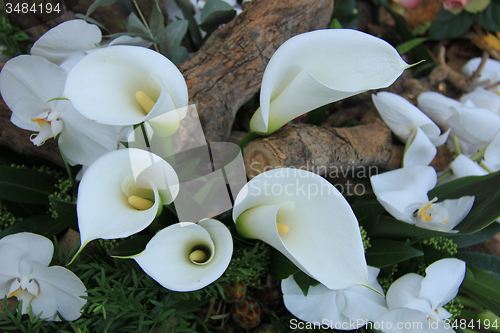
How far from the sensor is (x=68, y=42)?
0.49 metres

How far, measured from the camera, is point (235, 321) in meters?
0.52

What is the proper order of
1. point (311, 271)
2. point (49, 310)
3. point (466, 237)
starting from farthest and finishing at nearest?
point (466, 237), point (49, 310), point (311, 271)

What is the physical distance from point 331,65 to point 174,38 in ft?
1.06

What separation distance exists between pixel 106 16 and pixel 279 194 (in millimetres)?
538

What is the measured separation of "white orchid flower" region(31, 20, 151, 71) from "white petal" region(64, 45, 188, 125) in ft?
0.55

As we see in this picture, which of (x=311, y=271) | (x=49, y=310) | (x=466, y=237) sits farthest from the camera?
(x=466, y=237)

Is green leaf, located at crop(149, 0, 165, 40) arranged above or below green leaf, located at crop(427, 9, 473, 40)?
above

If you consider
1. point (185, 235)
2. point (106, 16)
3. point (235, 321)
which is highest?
point (106, 16)

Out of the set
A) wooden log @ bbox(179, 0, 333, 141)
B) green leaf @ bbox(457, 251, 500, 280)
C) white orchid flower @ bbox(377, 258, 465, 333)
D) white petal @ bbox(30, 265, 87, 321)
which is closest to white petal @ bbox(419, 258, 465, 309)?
white orchid flower @ bbox(377, 258, 465, 333)

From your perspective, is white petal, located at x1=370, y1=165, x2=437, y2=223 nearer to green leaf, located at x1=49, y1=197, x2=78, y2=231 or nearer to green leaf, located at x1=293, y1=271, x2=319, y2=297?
green leaf, located at x1=293, y1=271, x2=319, y2=297

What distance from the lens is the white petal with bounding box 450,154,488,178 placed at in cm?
57

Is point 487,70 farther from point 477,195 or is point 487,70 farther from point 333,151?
point 333,151

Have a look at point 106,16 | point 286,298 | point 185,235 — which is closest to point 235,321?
point 286,298

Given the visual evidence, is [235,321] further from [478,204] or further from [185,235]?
[478,204]
